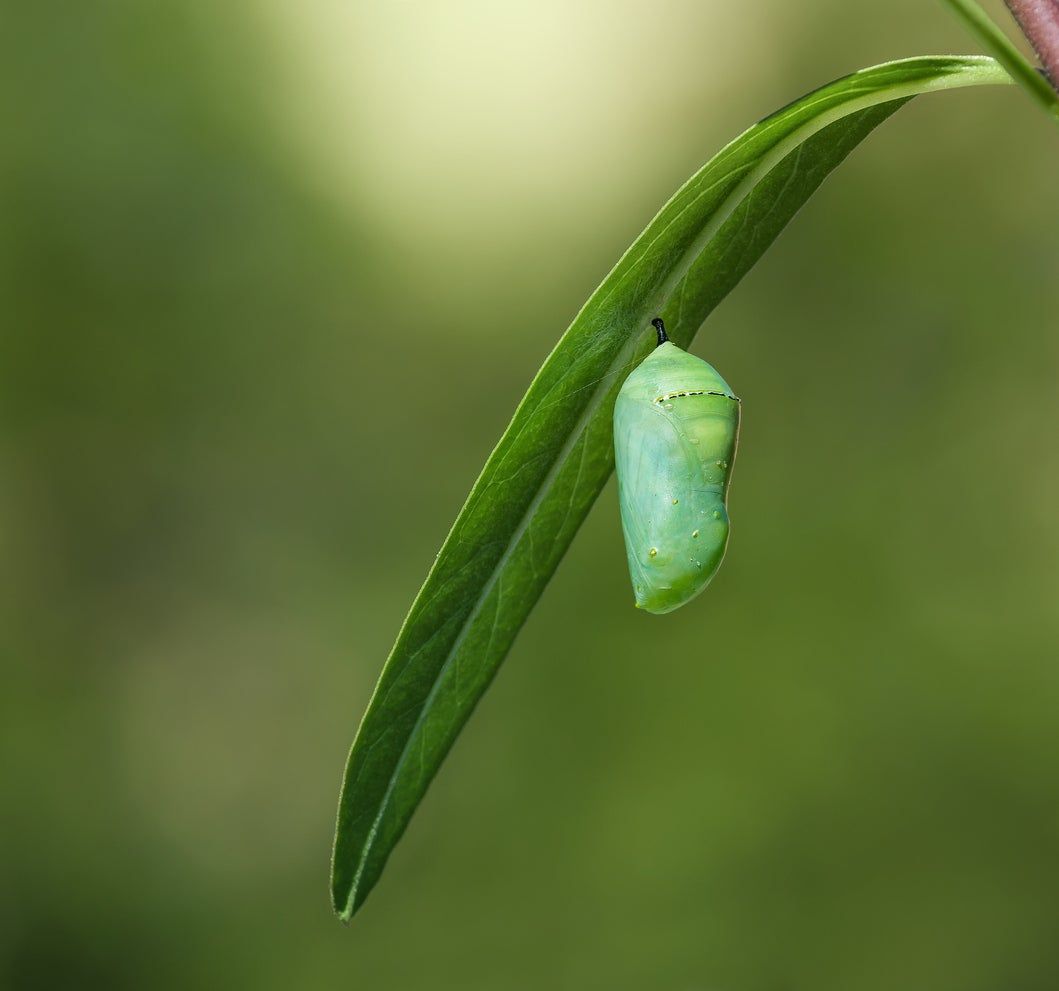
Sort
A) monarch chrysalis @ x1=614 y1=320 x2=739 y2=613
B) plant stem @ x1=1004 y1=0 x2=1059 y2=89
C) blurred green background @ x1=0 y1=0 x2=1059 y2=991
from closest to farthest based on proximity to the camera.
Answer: plant stem @ x1=1004 y1=0 x2=1059 y2=89 < monarch chrysalis @ x1=614 y1=320 x2=739 y2=613 < blurred green background @ x1=0 y1=0 x2=1059 y2=991

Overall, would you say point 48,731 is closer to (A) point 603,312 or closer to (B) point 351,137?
(B) point 351,137

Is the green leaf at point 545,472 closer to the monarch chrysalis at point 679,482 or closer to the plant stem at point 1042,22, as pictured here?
the monarch chrysalis at point 679,482

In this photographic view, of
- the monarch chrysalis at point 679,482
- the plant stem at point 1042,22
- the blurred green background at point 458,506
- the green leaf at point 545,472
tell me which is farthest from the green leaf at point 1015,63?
the blurred green background at point 458,506

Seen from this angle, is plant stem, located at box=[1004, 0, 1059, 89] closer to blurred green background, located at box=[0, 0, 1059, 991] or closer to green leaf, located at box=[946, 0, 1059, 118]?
green leaf, located at box=[946, 0, 1059, 118]

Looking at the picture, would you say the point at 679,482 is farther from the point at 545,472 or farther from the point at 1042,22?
the point at 1042,22

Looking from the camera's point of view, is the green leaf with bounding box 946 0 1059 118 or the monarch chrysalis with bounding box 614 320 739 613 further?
the monarch chrysalis with bounding box 614 320 739 613

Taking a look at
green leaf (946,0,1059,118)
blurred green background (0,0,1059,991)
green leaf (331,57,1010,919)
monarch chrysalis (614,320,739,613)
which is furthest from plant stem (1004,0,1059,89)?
blurred green background (0,0,1059,991)
